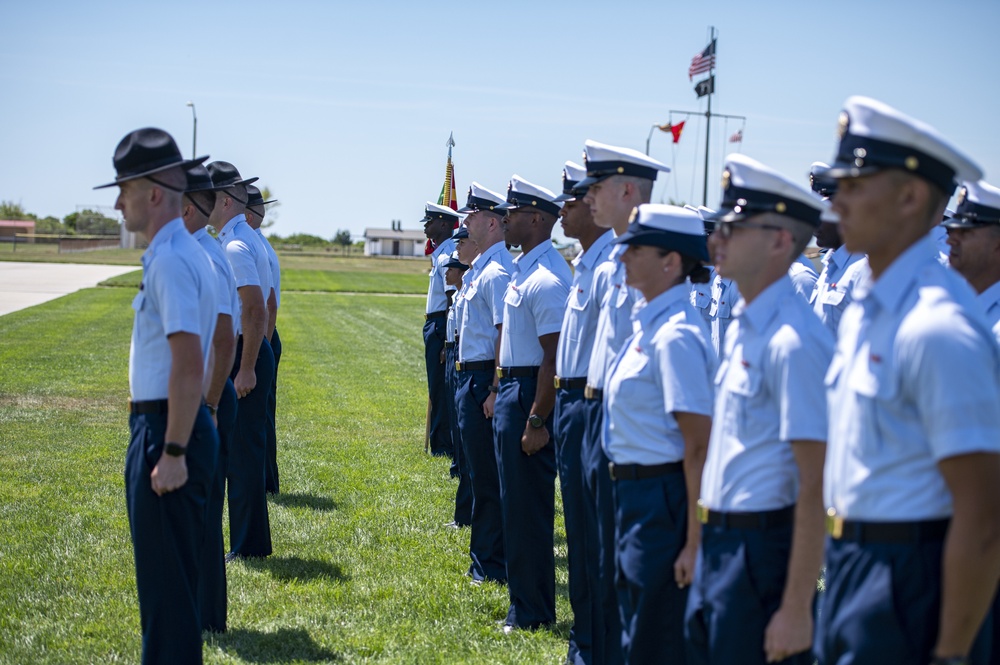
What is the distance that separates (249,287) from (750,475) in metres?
5.17

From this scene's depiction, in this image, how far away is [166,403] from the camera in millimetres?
4762

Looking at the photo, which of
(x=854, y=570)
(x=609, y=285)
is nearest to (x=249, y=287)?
(x=609, y=285)

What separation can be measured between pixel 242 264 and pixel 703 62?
3546 centimetres

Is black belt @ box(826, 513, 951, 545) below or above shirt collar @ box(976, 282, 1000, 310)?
below

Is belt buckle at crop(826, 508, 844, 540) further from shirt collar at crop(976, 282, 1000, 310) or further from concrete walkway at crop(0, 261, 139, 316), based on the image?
concrete walkway at crop(0, 261, 139, 316)

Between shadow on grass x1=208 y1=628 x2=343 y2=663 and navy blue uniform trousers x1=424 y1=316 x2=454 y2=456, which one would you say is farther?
navy blue uniform trousers x1=424 y1=316 x2=454 y2=456

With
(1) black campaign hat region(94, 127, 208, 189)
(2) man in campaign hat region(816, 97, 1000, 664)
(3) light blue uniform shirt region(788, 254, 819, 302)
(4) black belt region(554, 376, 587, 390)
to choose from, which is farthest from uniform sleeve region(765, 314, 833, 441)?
(3) light blue uniform shirt region(788, 254, 819, 302)

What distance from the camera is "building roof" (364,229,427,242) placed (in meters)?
134

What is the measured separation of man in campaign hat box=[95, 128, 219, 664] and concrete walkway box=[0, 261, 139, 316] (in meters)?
25.8

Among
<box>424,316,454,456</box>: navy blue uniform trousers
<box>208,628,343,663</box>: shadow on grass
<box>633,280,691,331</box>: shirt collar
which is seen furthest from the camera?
<box>424,316,454,456</box>: navy blue uniform trousers

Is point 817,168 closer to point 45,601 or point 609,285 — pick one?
point 609,285

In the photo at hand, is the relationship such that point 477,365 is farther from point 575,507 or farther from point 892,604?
point 892,604

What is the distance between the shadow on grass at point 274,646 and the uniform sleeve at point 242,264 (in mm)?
2543

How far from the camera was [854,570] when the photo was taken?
2842 mm
